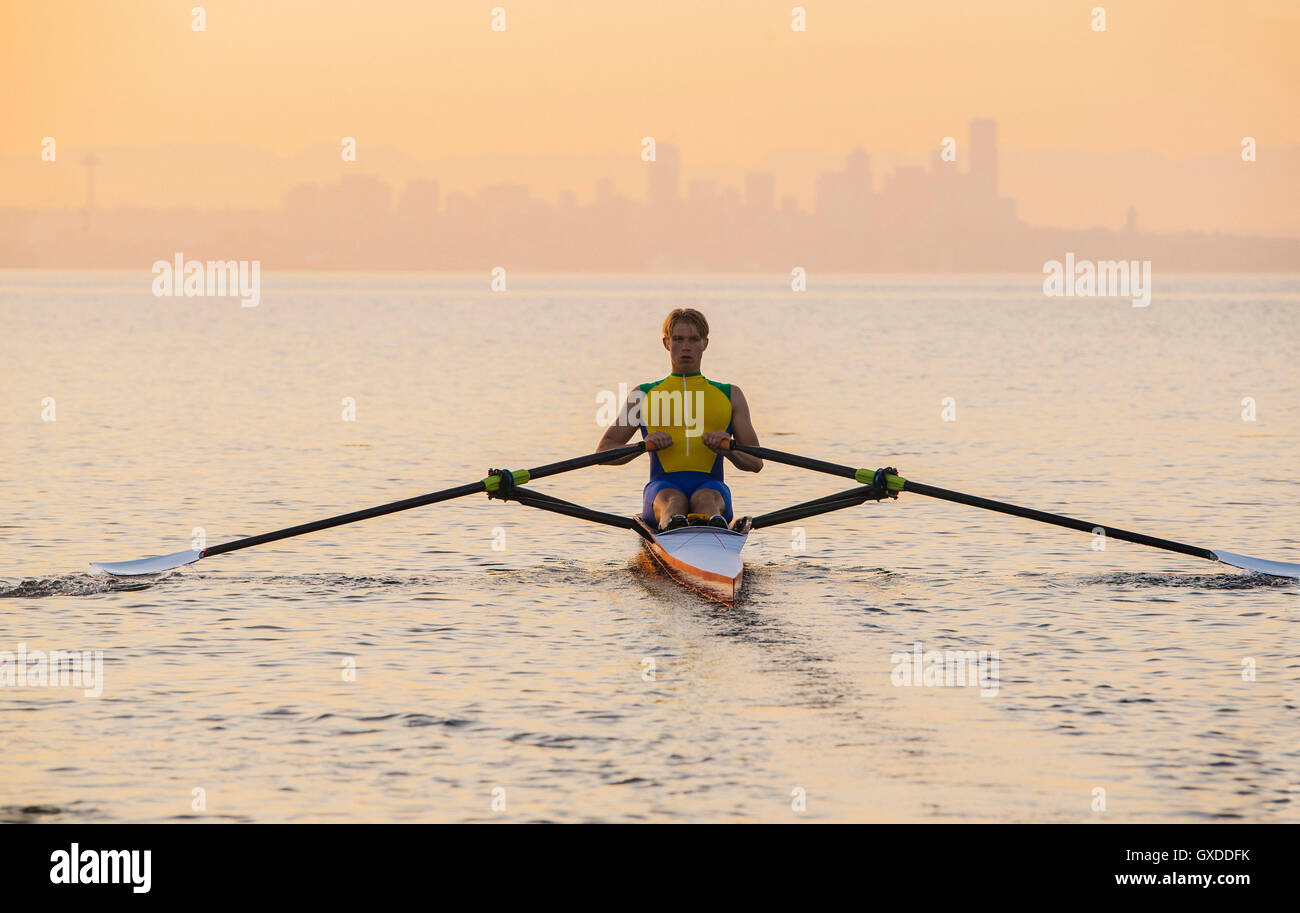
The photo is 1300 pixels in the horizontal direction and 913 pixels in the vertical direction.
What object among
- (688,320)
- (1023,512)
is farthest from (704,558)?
(1023,512)

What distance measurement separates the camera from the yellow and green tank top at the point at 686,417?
15.5 m

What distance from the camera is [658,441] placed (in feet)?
49.9

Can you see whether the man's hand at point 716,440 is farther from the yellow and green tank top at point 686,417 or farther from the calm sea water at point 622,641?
the calm sea water at point 622,641

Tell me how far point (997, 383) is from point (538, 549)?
38376 mm

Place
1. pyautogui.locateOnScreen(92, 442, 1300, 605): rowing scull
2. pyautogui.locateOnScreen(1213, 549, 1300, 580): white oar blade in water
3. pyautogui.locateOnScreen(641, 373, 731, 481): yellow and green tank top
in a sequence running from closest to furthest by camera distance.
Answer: pyautogui.locateOnScreen(92, 442, 1300, 605): rowing scull < pyautogui.locateOnScreen(641, 373, 731, 481): yellow and green tank top < pyautogui.locateOnScreen(1213, 549, 1300, 580): white oar blade in water

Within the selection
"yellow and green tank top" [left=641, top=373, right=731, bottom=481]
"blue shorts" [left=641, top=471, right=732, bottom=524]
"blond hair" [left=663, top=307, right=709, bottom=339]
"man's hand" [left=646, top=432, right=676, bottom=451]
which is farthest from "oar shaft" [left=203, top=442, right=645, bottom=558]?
"blond hair" [left=663, top=307, right=709, bottom=339]

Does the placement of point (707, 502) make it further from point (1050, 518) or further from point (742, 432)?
point (1050, 518)

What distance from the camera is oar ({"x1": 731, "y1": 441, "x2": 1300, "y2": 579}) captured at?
49.9 ft

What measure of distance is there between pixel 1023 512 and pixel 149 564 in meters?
8.88

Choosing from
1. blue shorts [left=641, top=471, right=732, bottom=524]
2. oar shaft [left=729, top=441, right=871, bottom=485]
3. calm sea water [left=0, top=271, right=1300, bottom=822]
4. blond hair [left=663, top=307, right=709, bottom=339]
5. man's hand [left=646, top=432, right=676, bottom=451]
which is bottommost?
calm sea water [left=0, top=271, right=1300, bottom=822]

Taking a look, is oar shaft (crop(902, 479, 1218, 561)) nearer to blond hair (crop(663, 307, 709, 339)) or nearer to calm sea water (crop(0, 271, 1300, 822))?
calm sea water (crop(0, 271, 1300, 822))

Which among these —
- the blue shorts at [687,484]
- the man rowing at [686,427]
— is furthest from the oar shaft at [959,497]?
the blue shorts at [687,484]
